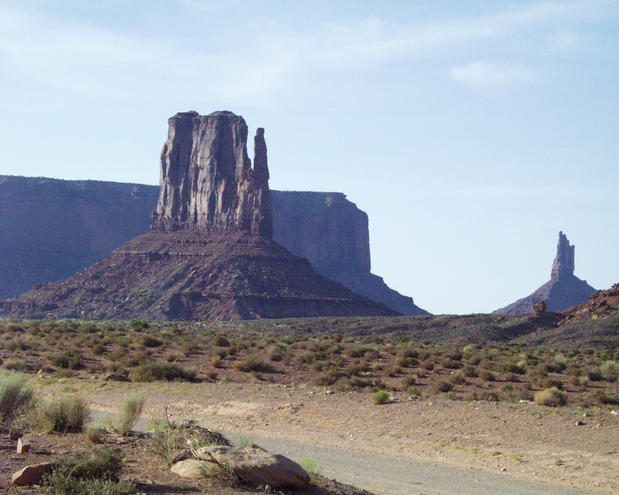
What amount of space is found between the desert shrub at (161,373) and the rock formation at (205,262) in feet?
219

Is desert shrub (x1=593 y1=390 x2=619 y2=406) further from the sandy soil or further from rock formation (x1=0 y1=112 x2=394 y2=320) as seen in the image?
rock formation (x1=0 y1=112 x2=394 y2=320)

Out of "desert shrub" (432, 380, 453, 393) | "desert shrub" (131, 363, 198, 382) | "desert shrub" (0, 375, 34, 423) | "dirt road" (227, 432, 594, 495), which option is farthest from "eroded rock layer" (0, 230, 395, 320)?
"desert shrub" (0, 375, 34, 423)

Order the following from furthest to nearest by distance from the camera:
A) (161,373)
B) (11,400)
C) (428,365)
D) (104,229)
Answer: (104,229), (428,365), (161,373), (11,400)

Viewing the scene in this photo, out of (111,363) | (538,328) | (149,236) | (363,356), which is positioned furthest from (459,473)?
(149,236)

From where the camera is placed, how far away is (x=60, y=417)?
50.2 ft

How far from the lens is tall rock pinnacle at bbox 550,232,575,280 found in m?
164

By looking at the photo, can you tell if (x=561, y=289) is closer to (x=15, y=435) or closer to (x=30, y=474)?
(x=15, y=435)

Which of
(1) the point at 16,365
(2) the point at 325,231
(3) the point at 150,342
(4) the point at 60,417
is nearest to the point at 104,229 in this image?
(2) the point at 325,231

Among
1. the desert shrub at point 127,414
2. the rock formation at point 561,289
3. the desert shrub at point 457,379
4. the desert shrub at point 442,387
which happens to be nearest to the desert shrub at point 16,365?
the desert shrub at point 442,387

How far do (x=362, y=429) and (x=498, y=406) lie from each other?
3339 mm

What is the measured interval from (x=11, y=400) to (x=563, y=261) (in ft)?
514

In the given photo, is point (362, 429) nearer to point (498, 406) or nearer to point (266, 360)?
point (498, 406)

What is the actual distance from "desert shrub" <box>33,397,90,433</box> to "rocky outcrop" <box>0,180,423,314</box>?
12891 centimetres

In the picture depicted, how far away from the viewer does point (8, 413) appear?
54.0ft
